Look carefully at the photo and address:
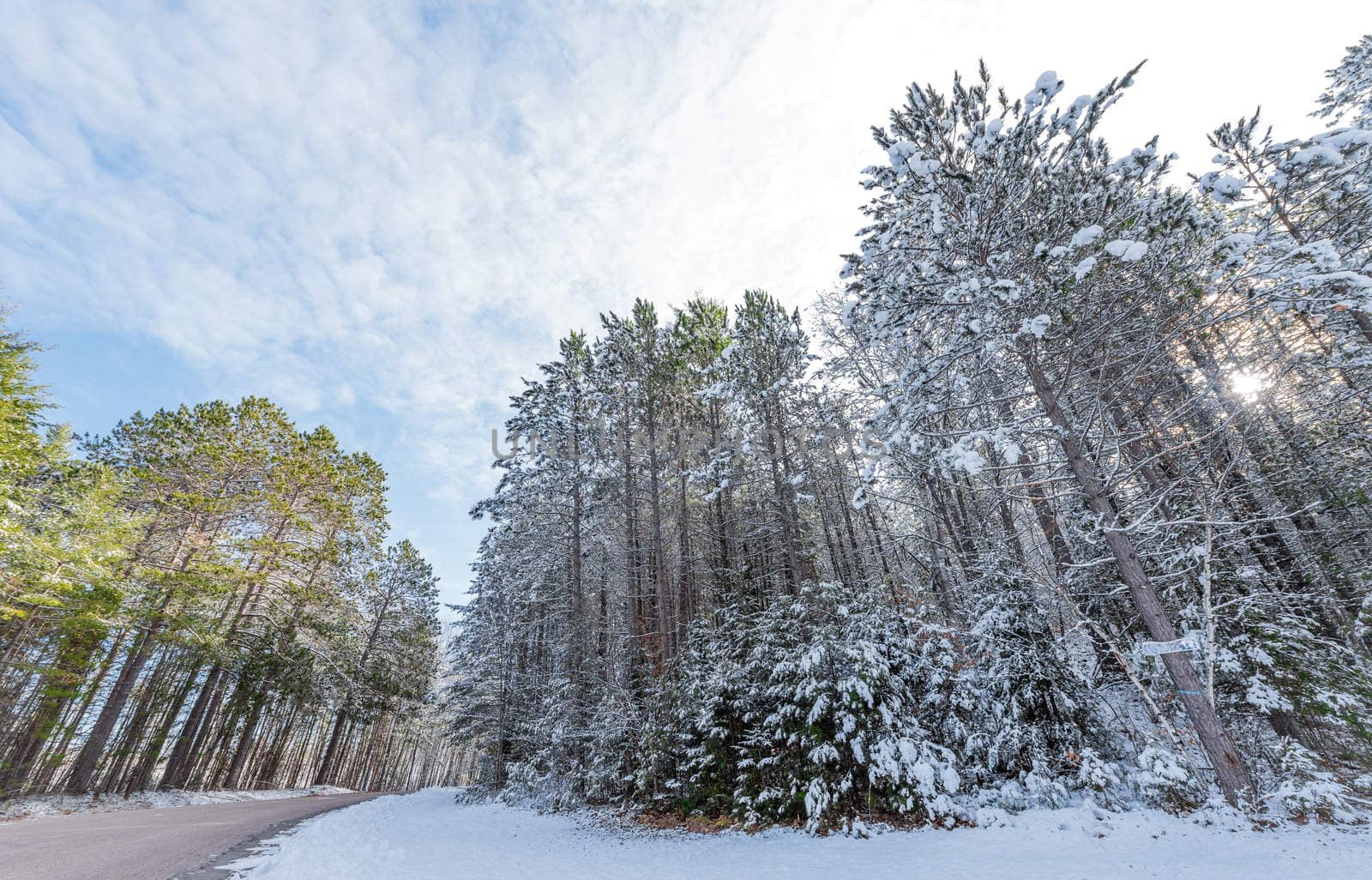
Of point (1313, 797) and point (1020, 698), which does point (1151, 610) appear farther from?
point (1020, 698)

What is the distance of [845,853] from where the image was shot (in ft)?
22.5

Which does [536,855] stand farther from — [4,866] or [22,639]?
[22,639]

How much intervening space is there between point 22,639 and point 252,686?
7645mm

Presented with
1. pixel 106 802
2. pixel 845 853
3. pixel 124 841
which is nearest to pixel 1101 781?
pixel 845 853

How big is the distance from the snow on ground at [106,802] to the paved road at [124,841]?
1.44m

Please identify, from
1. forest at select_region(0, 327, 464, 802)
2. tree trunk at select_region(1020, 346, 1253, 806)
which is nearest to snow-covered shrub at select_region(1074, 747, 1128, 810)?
tree trunk at select_region(1020, 346, 1253, 806)

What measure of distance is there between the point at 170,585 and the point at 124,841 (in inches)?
412

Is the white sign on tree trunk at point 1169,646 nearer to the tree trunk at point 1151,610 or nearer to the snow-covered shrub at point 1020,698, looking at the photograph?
the tree trunk at point 1151,610

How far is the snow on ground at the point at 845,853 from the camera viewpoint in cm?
482

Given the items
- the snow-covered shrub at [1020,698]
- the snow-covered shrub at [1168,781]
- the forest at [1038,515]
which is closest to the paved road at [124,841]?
the forest at [1038,515]

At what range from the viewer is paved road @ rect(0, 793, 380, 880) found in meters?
6.16

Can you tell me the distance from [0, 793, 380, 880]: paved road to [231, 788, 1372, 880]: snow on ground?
88cm

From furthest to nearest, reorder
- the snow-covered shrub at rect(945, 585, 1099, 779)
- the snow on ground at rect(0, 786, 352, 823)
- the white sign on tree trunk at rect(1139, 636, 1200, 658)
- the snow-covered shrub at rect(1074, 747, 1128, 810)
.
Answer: the snow on ground at rect(0, 786, 352, 823) < the snow-covered shrub at rect(945, 585, 1099, 779) < the snow-covered shrub at rect(1074, 747, 1128, 810) < the white sign on tree trunk at rect(1139, 636, 1200, 658)

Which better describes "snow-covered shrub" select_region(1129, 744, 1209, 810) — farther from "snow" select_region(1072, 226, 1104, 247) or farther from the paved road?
the paved road
